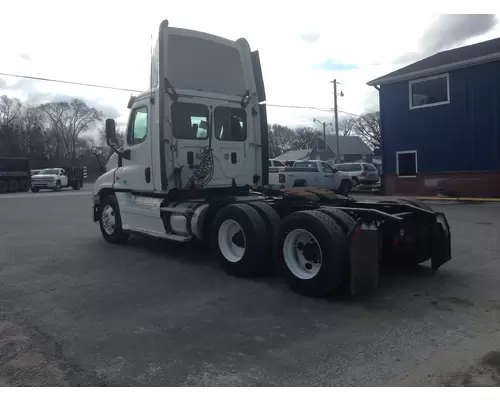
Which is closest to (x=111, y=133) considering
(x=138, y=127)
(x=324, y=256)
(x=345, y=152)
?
(x=138, y=127)

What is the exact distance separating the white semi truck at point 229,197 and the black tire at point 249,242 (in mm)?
15

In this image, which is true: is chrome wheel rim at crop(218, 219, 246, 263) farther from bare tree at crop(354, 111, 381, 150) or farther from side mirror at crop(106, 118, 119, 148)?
bare tree at crop(354, 111, 381, 150)

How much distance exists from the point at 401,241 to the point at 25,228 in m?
10.3

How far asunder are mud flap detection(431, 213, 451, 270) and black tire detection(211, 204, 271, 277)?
227 cm

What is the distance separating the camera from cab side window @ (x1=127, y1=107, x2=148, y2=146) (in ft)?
27.2

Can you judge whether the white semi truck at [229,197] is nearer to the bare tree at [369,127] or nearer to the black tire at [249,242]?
the black tire at [249,242]

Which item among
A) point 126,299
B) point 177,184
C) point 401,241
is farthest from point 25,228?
point 401,241

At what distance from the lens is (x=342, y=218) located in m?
5.54

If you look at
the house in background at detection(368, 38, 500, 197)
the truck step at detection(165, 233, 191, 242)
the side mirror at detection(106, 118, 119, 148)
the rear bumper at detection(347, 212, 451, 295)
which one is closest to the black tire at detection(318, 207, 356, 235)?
the rear bumper at detection(347, 212, 451, 295)

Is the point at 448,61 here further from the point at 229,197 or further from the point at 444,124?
the point at 229,197

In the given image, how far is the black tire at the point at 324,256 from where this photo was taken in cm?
525

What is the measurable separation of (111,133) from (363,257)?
575 centimetres

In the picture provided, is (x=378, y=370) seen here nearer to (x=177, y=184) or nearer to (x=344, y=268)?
(x=344, y=268)

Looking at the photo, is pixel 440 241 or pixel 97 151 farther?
pixel 97 151
